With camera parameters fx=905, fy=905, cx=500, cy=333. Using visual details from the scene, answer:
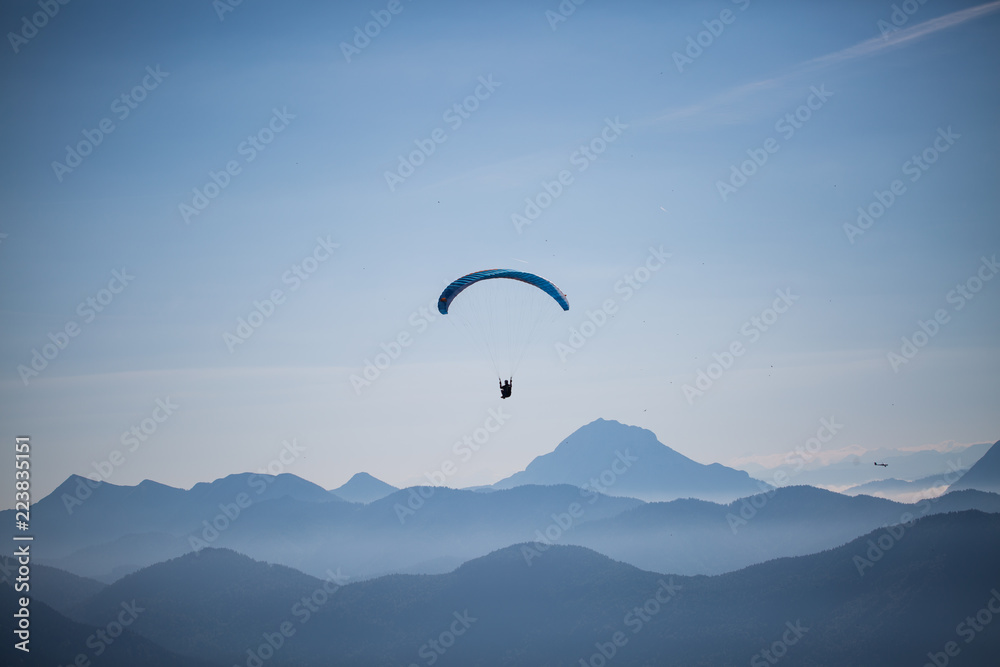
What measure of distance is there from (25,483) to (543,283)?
66940 millimetres

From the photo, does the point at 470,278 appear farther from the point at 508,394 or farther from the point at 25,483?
the point at 25,483

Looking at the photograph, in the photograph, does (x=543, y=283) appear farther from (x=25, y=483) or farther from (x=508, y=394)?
(x=25, y=483)

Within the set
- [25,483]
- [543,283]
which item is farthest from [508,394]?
[25,483]

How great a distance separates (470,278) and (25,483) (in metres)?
61.4

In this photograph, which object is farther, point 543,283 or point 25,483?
point 25,483

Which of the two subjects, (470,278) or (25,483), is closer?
(470,278)

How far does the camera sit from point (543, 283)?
86875mm

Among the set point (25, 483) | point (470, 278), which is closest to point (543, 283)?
point (470, 278)

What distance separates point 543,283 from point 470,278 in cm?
712

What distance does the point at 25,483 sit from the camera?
349ft

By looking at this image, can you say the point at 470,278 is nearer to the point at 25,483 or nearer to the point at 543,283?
the point at 543,283

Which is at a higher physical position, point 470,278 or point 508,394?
point 470,278

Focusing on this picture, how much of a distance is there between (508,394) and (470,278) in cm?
1150

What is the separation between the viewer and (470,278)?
8544 cm
